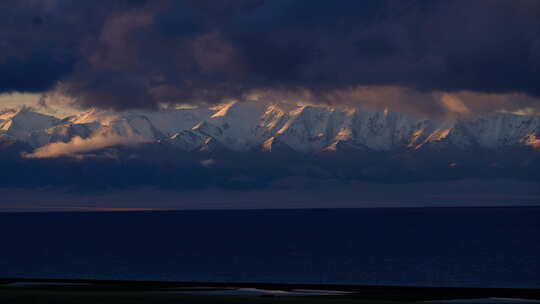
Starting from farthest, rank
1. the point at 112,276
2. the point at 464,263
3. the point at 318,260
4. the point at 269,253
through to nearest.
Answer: the point at 269,253
the point at 318,260
the point at 464,263
the point at 112,276

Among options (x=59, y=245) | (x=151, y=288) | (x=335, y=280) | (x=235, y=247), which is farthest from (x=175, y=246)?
(x=151, y=288)

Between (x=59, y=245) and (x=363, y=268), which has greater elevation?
(x=59, y=245)

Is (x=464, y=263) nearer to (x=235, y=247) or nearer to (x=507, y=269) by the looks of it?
(x=507, y=269)

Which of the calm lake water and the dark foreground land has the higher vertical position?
the calm lake water

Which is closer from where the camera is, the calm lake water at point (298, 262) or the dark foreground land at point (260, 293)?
the dark foreground land at point (260, 293)

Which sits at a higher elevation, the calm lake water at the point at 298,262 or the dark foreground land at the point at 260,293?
the calm lake water at the point at 298,262

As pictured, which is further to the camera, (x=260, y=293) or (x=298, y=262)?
(x=298, y=262)

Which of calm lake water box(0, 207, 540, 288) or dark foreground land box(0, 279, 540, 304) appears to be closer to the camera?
dark foreground land box(0, 279, 540, 304)

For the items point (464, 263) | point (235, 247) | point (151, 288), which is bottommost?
point (151, 288)

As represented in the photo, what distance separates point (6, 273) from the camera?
119 metres

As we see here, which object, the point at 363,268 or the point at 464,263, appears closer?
the point at 363,268

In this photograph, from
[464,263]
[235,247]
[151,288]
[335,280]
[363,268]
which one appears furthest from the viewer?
[235,247]

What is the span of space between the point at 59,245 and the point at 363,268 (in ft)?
327

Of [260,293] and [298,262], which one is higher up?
[298,262]
